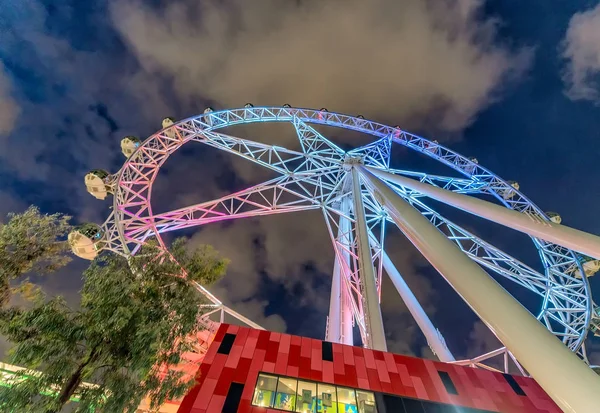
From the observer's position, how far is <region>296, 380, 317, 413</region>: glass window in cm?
1375

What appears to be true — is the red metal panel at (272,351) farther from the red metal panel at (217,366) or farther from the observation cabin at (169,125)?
the observation cabin at (169,125)

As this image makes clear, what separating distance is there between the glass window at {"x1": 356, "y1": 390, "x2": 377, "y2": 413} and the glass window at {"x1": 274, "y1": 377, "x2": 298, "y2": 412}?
2.99 m

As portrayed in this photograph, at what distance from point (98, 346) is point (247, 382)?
6.71 m

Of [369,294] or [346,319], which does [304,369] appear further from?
[346,319]

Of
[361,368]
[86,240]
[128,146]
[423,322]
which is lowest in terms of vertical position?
[361,368]

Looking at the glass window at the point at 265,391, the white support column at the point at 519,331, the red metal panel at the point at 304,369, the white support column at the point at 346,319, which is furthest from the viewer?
the white support column at the point at 346,319

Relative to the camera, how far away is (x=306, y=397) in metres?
14.2

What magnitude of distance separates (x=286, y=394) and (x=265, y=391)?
961mm

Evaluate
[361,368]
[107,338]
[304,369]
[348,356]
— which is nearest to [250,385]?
[304,369]

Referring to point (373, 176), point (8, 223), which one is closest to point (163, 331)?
point (8, 223)

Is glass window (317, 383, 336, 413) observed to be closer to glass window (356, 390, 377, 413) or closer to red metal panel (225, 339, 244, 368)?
glass window (356, 390, 377, 413)

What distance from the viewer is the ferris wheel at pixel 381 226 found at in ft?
36.0

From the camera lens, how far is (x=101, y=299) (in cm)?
1054

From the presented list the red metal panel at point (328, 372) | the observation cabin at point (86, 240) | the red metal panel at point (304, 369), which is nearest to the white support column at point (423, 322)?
the red metal panel at point (328, 372)
